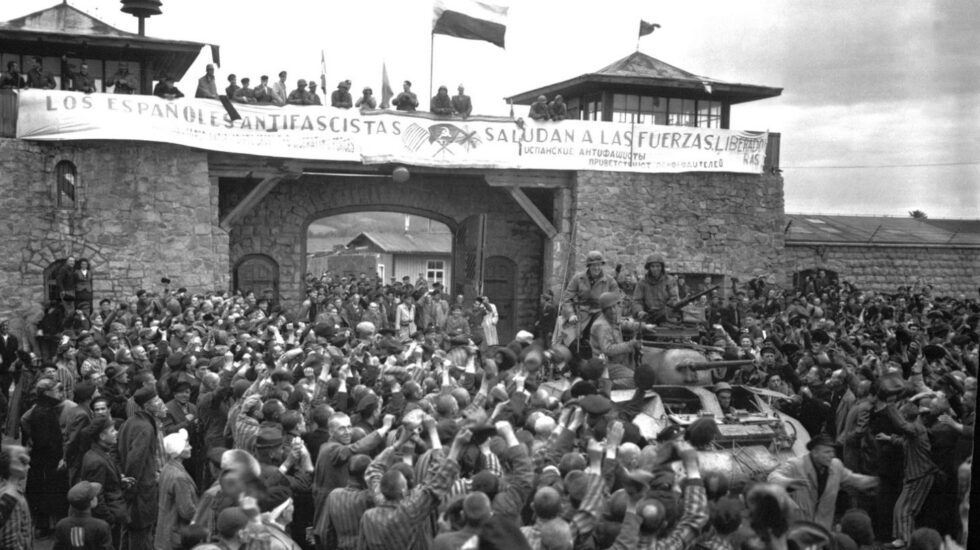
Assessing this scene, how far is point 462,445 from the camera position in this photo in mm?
6891

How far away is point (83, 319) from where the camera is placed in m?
16.9

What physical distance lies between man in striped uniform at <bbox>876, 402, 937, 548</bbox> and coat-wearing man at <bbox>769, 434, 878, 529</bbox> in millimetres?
1373

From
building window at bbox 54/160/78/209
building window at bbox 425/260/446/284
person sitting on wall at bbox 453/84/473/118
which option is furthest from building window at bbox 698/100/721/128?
building window at bbox 425/260/446/284

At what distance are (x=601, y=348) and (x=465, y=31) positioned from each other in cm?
1200

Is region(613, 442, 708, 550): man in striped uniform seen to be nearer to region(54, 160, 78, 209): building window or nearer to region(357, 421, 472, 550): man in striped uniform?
region(357, 421, 472, 550): man in striped uniform

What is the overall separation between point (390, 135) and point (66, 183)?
6.41 m

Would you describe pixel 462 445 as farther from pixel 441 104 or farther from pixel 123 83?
pixel 441 104

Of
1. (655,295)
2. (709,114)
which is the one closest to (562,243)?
(709,114)

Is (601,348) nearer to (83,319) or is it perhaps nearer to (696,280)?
(83,319)

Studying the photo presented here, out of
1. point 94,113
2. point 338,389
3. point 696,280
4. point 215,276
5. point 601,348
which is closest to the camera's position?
point 338,389

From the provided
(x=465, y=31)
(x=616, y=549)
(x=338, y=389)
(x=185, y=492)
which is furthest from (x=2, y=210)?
(x=616, y=549)

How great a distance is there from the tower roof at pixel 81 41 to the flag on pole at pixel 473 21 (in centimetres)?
513

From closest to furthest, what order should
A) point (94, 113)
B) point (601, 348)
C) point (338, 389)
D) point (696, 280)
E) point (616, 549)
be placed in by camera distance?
point (616, 549)
point (338, 389)
point (601, 348)
point (94, 113)
point (696, 280)

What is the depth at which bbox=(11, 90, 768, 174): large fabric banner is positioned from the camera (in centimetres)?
1977
